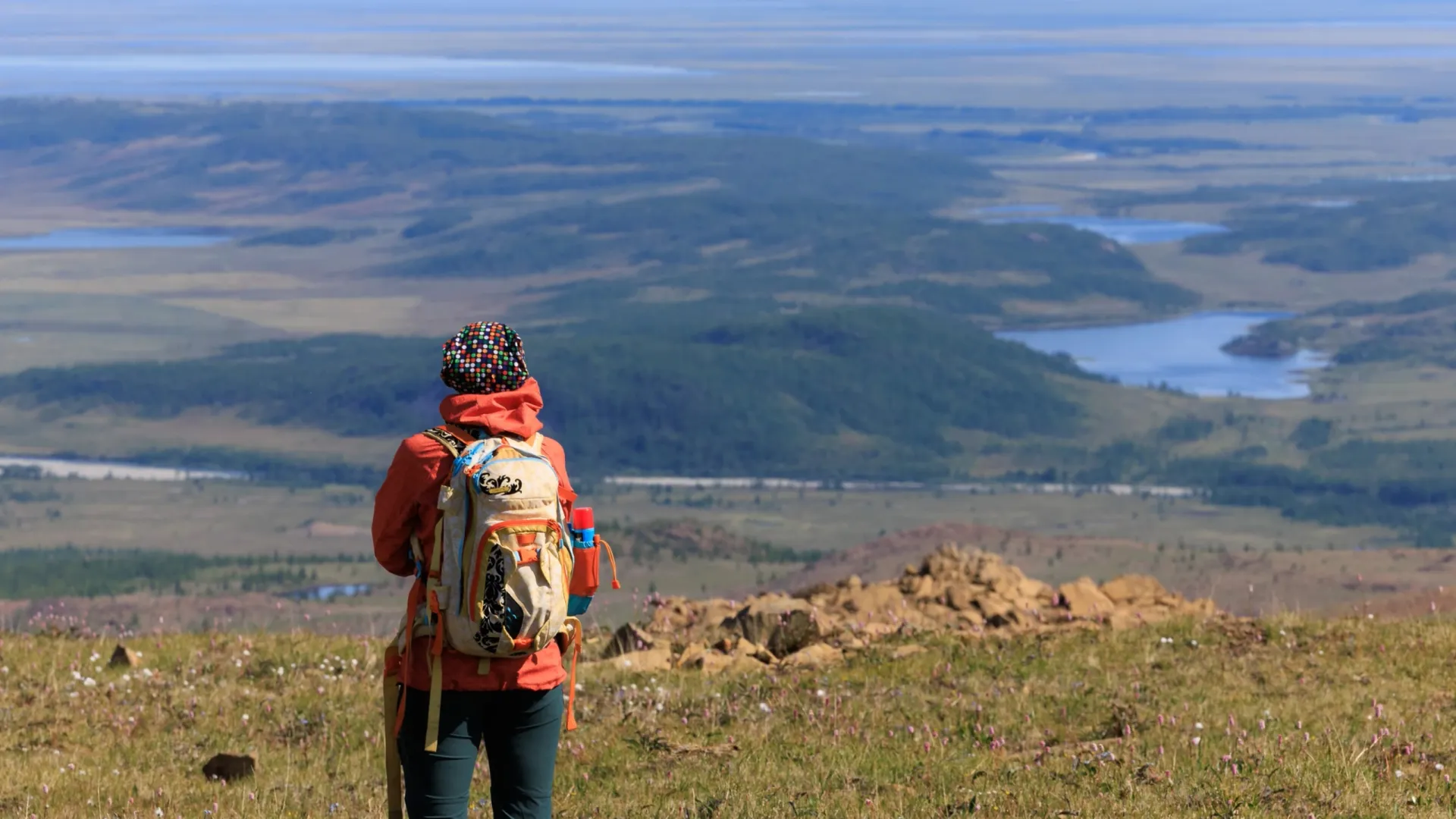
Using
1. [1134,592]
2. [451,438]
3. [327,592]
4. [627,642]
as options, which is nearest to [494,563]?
[451,438]

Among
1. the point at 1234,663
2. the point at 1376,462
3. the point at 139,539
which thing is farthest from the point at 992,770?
the point at 1376,462

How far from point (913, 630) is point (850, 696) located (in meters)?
3.14

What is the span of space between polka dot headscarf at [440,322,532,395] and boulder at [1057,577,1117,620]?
9890 mm

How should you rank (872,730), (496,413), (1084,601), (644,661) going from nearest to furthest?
(496,413) → (872,730) → (644,661) → (1084,601)

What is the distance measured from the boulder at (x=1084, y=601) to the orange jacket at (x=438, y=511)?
984cm

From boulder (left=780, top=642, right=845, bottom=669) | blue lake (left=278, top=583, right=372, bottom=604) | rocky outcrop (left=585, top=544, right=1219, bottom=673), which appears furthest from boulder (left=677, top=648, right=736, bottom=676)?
blue lake (left=278, top=583, right=372, bottom=604)

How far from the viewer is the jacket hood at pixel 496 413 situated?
23.7 feet

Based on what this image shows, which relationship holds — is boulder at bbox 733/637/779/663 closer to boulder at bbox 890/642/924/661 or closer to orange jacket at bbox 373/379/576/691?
boulder at bbox 890/642/924/661

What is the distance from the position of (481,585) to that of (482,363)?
0.94 meters

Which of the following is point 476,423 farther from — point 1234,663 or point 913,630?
point 913,630

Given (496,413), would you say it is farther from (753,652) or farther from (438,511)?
(753,652)

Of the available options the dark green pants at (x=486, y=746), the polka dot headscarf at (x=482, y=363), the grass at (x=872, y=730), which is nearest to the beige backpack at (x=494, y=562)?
the dark green pants at (x=486, y=746)

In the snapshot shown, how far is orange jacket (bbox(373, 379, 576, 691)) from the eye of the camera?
7.10 meters

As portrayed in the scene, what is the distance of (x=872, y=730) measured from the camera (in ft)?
37.3
